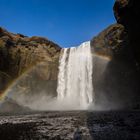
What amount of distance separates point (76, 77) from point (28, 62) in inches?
640

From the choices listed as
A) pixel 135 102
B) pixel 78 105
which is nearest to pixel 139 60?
pixel 135 102

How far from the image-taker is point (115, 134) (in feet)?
47.9

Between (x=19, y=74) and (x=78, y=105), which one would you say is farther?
(x=19, y=74)

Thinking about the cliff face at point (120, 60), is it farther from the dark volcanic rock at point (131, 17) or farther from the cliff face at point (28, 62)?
the cliff face at point (28, 62)

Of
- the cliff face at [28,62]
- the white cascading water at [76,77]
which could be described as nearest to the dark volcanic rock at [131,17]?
the white cascading water at [76,77]

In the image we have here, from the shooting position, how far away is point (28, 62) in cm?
6844

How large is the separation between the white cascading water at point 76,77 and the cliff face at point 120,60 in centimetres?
235

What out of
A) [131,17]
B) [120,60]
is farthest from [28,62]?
[131,17]

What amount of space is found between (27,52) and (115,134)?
5787 centimetres

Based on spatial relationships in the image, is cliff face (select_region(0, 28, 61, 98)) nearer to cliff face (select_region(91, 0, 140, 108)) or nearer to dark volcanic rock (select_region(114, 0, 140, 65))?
cliff face (select_region(91, 0, 140, 108))

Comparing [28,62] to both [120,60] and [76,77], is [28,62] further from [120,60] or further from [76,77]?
[120,60]

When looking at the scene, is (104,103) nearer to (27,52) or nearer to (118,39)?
(118,39)

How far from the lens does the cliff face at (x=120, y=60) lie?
42250mm

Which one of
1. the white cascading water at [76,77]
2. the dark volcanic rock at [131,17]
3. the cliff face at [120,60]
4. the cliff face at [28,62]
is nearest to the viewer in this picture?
the dark volcanic rock at [131,17]
